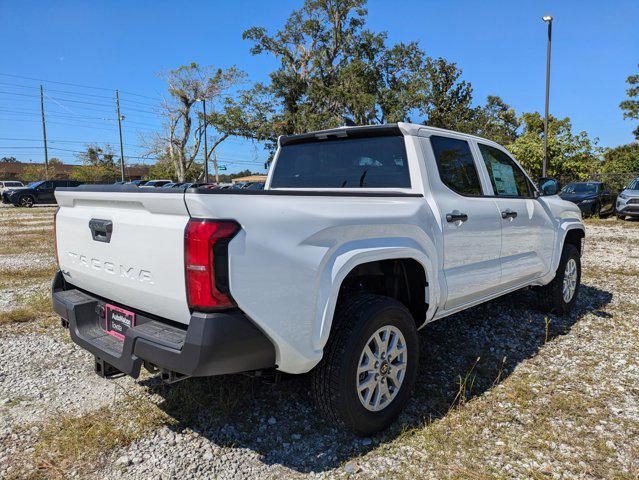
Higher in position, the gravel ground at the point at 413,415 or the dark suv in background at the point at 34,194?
the dark suv in background at the point at 34,194

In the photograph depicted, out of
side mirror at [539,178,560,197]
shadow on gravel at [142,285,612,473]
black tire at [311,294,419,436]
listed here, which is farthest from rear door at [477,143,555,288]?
black tire at [311,294,419,436]

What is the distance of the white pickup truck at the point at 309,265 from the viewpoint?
2.11 metres

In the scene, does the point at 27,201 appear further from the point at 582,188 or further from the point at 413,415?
the point at 413,415

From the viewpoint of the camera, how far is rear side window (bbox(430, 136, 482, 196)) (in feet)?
11.3

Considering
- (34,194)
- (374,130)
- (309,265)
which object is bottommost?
(309,265)

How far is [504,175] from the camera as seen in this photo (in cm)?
426

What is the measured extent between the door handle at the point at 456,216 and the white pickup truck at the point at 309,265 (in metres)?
0.02

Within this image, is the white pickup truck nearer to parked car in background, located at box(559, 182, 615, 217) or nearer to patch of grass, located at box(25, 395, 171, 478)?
patch of grass, located at box(25, 395, 171, 478)

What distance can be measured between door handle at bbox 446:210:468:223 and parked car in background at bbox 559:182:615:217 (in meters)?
16.5

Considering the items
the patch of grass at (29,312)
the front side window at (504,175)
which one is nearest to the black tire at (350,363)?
the front side window at (504,175)


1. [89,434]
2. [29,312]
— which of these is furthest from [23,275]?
[89,434]

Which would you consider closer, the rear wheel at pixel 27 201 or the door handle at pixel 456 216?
the door handle at pixel 456 216

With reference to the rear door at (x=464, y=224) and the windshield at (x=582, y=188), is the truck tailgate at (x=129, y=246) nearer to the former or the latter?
the rear door at (x=464, y=224)

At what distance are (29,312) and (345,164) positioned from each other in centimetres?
410
